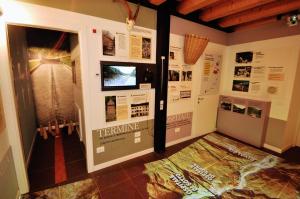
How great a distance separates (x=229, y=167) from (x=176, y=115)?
1227mm

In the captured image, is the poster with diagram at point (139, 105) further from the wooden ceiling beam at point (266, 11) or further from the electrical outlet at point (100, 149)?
the wooden ceiling beam at point (266, 11)

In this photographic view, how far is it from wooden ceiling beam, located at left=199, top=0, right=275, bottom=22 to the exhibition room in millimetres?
23

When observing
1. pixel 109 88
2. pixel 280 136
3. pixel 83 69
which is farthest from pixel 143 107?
pixel 280 136

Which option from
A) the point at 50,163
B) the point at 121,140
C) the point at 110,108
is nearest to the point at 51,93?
the point at 50,163

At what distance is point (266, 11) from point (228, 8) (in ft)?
2.04

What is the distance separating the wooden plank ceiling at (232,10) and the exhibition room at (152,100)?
2 centimetres

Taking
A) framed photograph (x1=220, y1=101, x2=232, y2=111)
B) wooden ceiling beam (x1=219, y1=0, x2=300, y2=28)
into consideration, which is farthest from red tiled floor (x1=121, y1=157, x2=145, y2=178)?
wooden ceiling beam (x1=219, y1=0, x2=300, y2=28)

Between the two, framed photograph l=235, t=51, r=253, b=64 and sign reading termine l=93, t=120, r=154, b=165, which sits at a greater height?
framed photograph l=235, t=51, r=253, b=64

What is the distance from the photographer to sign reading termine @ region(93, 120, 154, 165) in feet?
7.34

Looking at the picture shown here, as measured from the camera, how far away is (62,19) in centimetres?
173

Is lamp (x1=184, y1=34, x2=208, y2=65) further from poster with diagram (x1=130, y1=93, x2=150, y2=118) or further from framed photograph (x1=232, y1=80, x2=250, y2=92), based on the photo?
framed photograph (x1=232, y1=80, x2=250, y2=92)

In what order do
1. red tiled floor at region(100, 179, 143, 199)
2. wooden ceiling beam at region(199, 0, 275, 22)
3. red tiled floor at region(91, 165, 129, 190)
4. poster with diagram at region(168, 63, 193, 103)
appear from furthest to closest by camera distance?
poster with diagram at region(168, 63, 193, 103) → wooden ceiling beam at region(199, 0, 275, 22) → red tiled floor at region(91, 165, 129, 190) → red tiled floor at region(100, 179, 143, 199)

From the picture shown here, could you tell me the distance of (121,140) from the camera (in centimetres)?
242

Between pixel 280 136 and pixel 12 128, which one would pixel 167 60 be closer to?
pixel 12 128
